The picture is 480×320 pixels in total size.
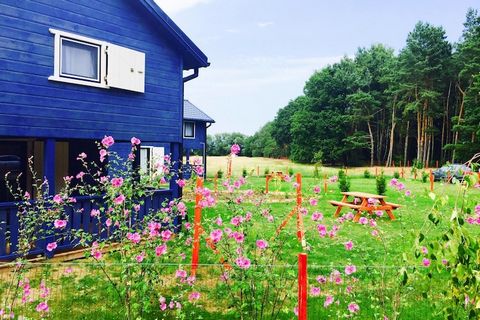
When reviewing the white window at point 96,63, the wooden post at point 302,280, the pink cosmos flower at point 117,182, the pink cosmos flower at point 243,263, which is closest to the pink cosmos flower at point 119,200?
the pink cosmos flower at point 117,182

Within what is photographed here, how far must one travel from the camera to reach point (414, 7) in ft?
168

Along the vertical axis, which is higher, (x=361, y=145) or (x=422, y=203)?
(x=361, y=145)

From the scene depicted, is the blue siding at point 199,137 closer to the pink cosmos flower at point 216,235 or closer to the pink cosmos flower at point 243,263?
the pink cosmos flower at point 216,235

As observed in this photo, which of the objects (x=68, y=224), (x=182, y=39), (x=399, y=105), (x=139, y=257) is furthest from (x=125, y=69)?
(x=399, y=105)

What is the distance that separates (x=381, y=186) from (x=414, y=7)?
4313 centimetres

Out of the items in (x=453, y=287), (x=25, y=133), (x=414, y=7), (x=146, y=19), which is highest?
(x=414, y=7)

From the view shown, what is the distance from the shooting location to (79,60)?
27.5ft

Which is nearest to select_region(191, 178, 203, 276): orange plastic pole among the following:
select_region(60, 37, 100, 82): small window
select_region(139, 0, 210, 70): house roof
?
select_region(60, 37, 100, 82): small window

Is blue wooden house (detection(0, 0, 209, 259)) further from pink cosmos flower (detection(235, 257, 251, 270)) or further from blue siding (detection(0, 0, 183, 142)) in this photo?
pink cosmos flower (detection(235, 257, 251, 270))

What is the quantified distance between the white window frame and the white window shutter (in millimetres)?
128

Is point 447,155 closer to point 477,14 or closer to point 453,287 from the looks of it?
point 477,14

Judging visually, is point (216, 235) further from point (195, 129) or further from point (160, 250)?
point (195, 129)

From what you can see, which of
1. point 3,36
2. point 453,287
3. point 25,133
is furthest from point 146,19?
point 453,287

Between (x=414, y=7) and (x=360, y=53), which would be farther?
(x=360, y=53)
